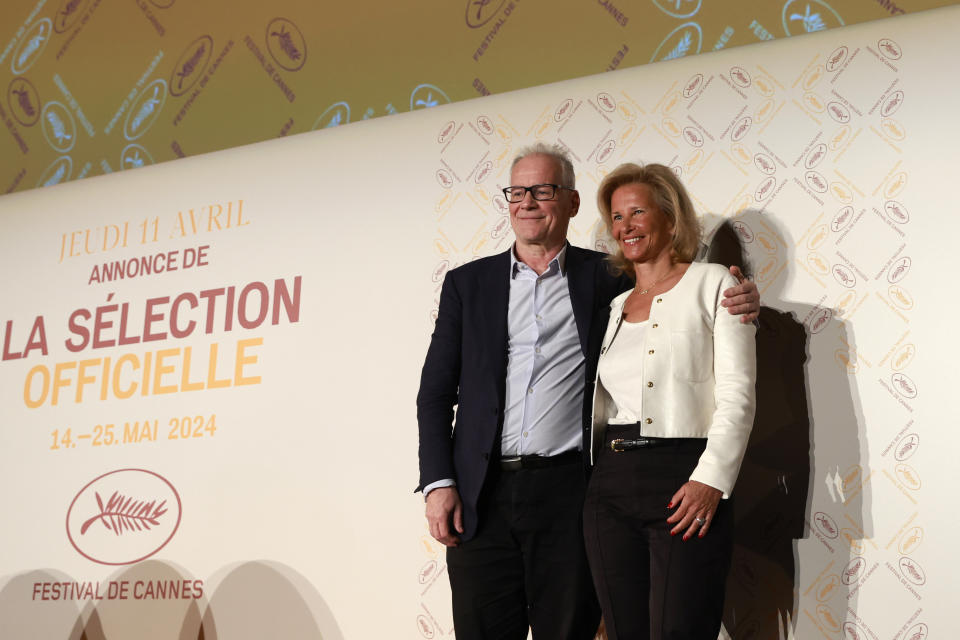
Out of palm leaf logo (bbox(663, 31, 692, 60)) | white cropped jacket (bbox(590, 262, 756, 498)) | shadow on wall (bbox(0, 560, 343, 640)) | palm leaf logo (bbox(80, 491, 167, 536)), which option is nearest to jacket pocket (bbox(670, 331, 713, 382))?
white cropped jacket (bbox(590, 262, 756, 498))

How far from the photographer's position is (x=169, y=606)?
10.1 feet

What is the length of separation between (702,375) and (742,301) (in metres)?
0.17

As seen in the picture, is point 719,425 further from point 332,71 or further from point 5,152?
point 5,152

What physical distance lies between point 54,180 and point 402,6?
69.2 inches

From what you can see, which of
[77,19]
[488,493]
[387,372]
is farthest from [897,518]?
[77,19]

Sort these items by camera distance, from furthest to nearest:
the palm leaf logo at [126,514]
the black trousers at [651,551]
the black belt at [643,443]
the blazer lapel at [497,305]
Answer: the palm leaf logo at [126,514] < the blazer lapel at [497,305] < the black belt at [643,443] < the black trousers at [651,551]

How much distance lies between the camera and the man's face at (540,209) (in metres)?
2.40

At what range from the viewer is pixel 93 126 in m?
4.27

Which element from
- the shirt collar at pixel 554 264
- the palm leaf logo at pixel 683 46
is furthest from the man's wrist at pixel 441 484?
the palm leaf logo at pixel 683 46

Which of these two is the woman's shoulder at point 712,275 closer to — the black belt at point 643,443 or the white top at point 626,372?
the white top at point 626,372

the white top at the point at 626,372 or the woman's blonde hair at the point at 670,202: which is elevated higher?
the woman's blonde hair at the point at 670,202

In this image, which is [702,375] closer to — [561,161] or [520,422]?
[520,422]

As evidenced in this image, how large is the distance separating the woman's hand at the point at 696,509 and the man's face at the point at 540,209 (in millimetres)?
771

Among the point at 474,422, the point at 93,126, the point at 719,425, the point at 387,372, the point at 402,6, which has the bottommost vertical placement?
the point at 93,126
